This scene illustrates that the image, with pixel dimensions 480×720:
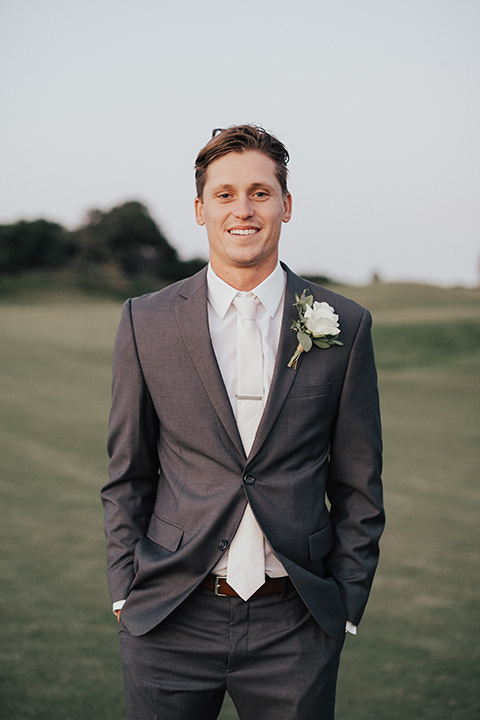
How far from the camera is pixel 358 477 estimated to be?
6.97 feet

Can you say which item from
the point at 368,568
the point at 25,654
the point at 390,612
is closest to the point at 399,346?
the point at 390,612

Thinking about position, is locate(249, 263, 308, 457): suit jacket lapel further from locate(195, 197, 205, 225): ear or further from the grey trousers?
the grey trousers

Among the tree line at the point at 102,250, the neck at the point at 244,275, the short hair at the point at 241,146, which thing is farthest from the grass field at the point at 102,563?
the tree line at the point at 102,250

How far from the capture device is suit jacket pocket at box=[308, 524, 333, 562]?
2.00 m

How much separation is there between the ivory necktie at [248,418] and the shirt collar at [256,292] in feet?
0.08

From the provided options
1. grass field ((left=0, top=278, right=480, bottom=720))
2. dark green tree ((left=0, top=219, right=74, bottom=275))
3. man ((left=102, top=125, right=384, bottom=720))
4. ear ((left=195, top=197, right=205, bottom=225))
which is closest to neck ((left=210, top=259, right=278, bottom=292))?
man ((left=102, top=125, right=384, bottom=720))

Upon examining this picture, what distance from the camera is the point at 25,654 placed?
3.70 m

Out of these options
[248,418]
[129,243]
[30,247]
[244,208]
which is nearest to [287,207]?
[244,208]

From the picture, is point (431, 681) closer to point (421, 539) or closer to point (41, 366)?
point (421, 539)

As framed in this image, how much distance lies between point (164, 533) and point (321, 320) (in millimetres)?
739

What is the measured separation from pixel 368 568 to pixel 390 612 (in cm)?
249

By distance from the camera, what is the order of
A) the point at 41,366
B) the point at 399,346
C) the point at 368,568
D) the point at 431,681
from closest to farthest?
the point at 368,568 < the point at 431,681 < the point at 41,366 < the point at 399,346

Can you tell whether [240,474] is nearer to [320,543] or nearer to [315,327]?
[320,543]

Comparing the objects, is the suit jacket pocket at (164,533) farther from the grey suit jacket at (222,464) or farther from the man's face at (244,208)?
the man's face at (244,208)
